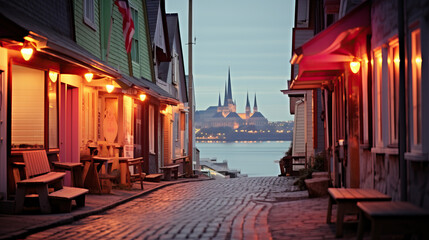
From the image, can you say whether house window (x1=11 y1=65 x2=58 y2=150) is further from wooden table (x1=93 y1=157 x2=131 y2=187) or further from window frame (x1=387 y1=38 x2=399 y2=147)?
window frame (x1=387 y1=38 x2=399 y2=147)

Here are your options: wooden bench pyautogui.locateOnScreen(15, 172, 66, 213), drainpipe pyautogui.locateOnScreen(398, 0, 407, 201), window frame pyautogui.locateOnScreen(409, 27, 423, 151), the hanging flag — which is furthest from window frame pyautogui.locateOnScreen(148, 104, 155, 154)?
window frame pyautogui.locateOnScreen(409, 27, 423, 151)

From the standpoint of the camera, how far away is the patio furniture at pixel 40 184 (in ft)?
36.0

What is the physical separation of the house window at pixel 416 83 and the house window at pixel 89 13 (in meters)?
11.6

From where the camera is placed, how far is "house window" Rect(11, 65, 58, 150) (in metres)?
13.1

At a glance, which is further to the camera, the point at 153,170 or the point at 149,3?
the point at 149,3

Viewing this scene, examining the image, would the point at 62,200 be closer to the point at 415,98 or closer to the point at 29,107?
the point at 29,107

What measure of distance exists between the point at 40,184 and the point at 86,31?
7689 millimetres

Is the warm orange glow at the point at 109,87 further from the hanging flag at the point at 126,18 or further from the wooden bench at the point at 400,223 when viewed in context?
the wooden bench at the point at 400,223

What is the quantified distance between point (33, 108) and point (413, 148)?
8.64 m

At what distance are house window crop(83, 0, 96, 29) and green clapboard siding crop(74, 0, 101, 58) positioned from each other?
0.32ft

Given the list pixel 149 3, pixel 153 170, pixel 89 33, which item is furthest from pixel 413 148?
pixel 149 3

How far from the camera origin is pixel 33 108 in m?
13.7

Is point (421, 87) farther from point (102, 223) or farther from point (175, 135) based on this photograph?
point (175, 135)

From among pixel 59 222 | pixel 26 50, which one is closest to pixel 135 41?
pixel 26 50
